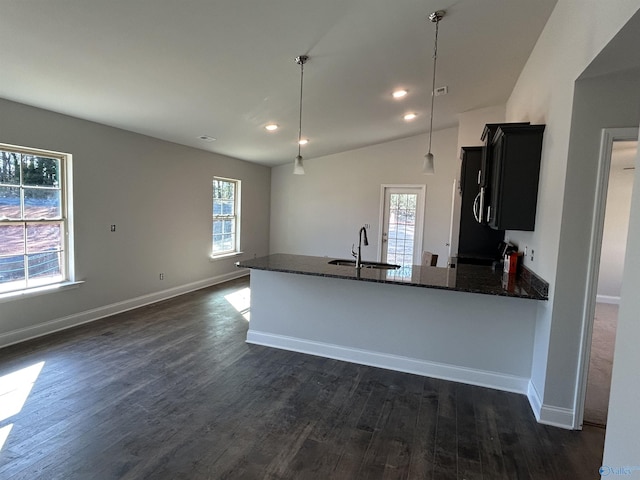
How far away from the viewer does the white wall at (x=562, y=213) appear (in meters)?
2.18

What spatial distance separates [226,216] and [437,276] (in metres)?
4.67

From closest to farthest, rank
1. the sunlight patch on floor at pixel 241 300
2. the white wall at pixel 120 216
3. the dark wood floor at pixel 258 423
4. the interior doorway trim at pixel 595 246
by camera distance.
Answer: the dark wood floor at pixel 258 423 < the interior doorway trim at pixel 595 246 < the white wall at pixel 120 216 < the sunlight patch on floor at pixel 241 300

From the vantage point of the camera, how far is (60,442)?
6.85 ft

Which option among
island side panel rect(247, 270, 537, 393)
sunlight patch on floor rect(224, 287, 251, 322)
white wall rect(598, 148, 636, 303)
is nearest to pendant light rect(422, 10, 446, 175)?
island side panel rect(247, 270, 537, 393)

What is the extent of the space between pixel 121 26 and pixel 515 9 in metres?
2.80

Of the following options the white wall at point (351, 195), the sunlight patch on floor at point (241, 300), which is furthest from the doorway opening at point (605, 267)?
the sunlight patch on floor at point (241, 300)

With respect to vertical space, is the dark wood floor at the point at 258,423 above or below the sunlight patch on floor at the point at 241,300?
below

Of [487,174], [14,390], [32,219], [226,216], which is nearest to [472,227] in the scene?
[487,174]

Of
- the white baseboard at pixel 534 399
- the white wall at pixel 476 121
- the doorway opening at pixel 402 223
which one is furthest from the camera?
the doorway opening at pixel 402 223

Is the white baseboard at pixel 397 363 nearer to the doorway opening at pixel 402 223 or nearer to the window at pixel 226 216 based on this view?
the window at pixel 226 216

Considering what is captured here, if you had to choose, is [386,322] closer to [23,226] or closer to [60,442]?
[60,442]

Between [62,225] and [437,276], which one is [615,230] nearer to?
[437,276]

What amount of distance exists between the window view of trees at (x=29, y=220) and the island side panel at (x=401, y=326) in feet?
7.62

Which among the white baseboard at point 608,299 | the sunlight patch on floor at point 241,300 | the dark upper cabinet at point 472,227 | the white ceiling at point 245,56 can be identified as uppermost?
the white ceiling at point 245,56
